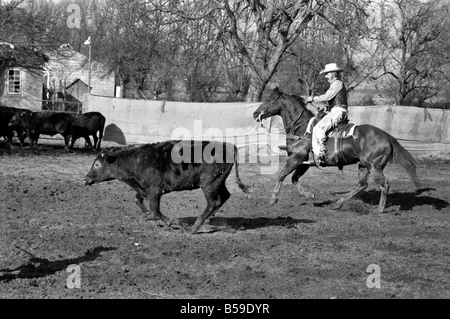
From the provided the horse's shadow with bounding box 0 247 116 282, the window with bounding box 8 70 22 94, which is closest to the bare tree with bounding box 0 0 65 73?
the window with bounding box 8 70 22 94

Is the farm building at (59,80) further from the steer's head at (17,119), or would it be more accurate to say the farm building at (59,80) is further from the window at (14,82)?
the steer's head at (17,119)

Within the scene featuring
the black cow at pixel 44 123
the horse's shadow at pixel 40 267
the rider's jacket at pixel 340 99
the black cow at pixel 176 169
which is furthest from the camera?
the black cow at pixel 44 123

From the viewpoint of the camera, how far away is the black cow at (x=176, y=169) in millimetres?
8859

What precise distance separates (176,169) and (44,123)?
11635 millimetres

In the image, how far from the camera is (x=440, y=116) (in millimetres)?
22234

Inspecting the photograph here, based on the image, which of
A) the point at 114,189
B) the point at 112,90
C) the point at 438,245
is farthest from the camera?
the point at 112,90

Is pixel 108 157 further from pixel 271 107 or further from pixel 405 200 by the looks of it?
pixel 405 200

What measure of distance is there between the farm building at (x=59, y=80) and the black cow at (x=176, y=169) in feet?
102

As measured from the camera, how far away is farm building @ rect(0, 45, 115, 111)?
1636 inches

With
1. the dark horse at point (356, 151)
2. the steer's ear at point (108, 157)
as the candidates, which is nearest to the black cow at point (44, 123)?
the dark horse at point (356, 151)

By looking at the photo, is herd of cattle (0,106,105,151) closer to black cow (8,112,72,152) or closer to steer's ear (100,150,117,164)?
black cow (8,112,72,152)
